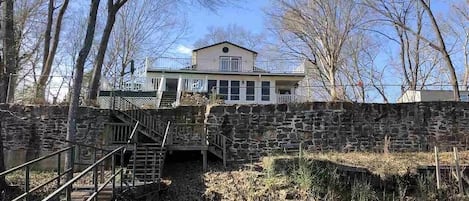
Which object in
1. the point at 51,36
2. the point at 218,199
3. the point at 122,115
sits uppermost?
the point at 51,36

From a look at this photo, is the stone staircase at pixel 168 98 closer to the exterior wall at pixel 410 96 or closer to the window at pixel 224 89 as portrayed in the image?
the window at pixel 224 89

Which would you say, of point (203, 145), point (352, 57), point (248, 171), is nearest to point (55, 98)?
point (203, 145)

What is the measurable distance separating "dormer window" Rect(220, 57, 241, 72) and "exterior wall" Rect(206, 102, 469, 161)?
13.0 m

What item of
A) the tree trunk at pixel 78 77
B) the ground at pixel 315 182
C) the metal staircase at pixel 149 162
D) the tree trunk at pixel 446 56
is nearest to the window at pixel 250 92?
the tree trunk at pixel 446 56

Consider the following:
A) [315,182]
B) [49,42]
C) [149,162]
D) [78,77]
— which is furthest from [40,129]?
[315,182]

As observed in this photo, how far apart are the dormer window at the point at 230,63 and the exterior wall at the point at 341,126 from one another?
13.0 meters

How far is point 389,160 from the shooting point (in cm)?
1366


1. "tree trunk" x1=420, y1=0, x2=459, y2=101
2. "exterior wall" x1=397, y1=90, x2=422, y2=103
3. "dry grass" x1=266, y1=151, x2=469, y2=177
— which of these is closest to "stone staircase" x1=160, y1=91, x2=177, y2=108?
"dry grass" x1=266, y1=151, x2=469, y2=177

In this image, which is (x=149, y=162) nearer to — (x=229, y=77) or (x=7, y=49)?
(x=7, y=49)

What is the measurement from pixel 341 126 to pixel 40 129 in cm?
1061

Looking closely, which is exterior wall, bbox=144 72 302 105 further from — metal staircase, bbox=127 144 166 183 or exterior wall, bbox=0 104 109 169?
metal staircase, bbox=127 144 166 183

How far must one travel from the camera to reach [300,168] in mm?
11656

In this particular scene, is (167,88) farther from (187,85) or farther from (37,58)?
(37,58)

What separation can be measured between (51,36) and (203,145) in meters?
10.5
